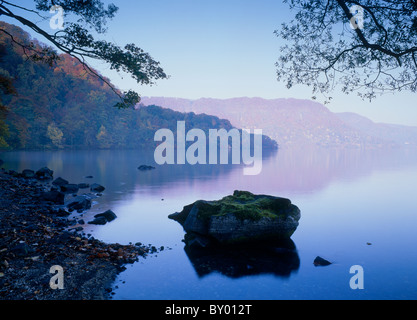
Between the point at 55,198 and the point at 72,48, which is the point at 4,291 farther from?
the point at 55,198

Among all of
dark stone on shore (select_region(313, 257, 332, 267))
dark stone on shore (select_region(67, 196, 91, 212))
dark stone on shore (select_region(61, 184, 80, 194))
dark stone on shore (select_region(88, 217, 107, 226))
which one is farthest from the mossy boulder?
dark stone on shore (select_region(61, 184, 80, 194))

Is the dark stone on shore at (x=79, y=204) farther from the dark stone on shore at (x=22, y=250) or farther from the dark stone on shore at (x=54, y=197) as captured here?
the dark stone on shore at (x=22, y=250)

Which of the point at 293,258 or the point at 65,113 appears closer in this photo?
the point at 293,258

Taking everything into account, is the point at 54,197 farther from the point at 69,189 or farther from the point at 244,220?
the point at 244,220

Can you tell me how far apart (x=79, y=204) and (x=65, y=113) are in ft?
309

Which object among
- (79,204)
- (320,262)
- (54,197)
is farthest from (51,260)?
(54,197)

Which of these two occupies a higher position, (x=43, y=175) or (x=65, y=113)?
(x=65, y=113)

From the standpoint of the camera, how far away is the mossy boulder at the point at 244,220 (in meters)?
13.6

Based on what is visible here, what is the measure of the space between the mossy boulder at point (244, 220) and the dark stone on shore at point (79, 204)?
9274 millimetres

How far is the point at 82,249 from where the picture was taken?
37.8ft

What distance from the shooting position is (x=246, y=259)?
1234 cm

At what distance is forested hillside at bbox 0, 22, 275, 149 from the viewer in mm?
76875
